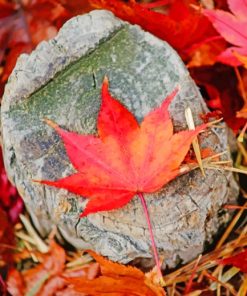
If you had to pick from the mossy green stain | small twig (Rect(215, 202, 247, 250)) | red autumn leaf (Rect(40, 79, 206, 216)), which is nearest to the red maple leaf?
red autumn leaf (Rect(40, 79, 206, 216))

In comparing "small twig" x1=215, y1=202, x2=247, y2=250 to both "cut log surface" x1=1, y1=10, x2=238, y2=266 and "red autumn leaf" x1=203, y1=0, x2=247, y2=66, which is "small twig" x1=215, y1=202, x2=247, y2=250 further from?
"red autumn leaf" x1=203, y1=0, x2=247, y2=66

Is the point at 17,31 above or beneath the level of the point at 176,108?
above

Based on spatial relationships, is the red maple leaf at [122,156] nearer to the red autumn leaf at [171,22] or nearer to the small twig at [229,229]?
the red autumn leaf at [171,22]

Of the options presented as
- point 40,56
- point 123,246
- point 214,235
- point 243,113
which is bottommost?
point 214,235

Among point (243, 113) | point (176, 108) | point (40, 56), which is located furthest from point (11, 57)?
point (243, 113)

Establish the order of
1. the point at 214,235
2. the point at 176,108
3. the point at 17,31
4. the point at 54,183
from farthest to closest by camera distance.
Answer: the point at 17,31, the point at 214,235, the point at 176,108, the point at 54,183

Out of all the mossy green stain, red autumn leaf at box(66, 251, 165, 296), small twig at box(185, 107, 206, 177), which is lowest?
red autumn leaf at box(66, 251, 165, 296)

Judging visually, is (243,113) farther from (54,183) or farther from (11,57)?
(11,57)
